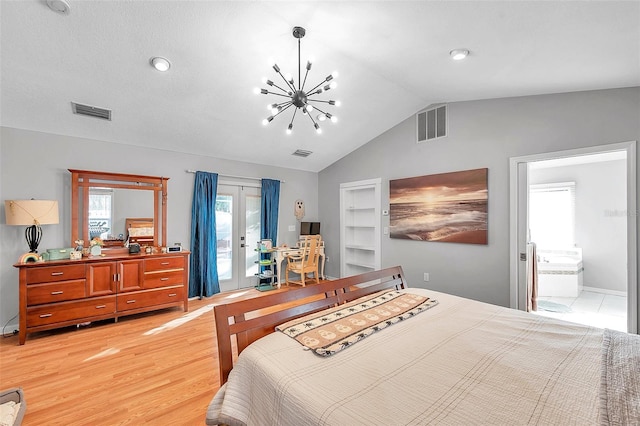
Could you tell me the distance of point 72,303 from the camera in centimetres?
321

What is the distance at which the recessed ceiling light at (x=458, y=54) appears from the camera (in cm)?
242

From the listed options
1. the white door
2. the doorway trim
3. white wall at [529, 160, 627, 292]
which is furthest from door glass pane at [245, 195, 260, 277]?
white wall at [529, 160, 627, 292]

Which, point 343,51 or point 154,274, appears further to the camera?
point 154,274

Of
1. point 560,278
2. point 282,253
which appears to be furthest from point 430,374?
point 560,278

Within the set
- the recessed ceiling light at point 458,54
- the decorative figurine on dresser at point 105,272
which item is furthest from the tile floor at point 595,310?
the decorative figurine on dresser at point 105,272

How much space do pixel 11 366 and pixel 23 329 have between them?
23.0 inches

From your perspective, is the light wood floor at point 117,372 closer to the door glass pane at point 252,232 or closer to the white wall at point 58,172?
the white wall at point 58,172

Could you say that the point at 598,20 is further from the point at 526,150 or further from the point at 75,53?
the point at 75,53

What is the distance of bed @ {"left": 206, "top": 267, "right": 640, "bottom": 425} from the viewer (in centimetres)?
97

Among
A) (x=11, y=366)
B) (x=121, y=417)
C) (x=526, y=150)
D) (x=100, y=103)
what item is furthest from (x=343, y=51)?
(x=11, y=366)

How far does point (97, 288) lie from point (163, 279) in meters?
0.73

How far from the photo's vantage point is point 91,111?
10.9 ft

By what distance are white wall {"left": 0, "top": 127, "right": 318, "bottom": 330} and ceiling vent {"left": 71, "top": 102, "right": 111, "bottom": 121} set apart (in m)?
0.58

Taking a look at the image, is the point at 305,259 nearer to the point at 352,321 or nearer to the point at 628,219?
the point at 352,321
